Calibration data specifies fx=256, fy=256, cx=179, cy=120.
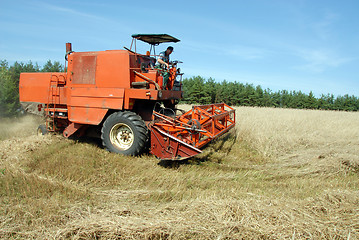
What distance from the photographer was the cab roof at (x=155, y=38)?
268 inches

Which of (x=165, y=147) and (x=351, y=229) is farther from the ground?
(x=165, y=147)

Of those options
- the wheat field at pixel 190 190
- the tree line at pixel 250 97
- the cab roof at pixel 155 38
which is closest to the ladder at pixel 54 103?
the wheat field at pixel 190 190

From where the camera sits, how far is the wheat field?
9.85ft

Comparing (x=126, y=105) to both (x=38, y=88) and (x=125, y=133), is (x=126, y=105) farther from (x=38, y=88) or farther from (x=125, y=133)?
(x=38, y=88)

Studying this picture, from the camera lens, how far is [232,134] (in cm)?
862

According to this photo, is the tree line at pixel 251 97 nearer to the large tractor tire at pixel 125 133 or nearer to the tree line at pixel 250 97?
the tree line at pixel 250 97

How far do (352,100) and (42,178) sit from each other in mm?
38692

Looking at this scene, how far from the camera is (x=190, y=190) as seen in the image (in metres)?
4.42

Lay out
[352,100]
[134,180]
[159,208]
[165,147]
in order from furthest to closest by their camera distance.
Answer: [352,100] → [165,147] → [134,180] → [159,208]

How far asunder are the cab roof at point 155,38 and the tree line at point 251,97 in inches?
903

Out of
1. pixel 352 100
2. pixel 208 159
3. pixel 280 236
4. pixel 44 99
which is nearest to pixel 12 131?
pixel 44 99

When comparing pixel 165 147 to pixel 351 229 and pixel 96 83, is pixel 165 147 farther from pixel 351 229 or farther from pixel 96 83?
pixel 351 229

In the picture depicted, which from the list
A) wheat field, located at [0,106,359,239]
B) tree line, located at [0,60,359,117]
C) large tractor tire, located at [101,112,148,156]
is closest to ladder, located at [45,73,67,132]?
wheat field, located at [0,106,359,239]

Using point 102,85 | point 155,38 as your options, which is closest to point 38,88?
point 102,85
